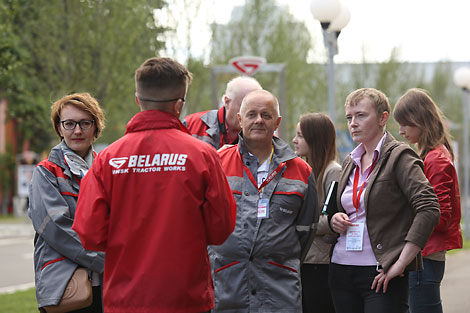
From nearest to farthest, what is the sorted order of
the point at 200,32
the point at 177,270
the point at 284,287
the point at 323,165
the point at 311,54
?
the point at 177,270
the point at 284,287
the point at 323,165
the point at 200,32
the point at 311,54

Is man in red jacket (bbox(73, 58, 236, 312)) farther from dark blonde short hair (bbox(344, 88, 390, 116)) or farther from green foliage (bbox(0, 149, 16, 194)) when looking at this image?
green foliage (bbox(0, 149, 16, 194))

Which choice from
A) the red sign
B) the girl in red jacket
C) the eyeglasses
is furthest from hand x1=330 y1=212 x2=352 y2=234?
the red sign

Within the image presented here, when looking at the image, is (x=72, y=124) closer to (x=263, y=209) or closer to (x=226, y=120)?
(x=263, y=209)

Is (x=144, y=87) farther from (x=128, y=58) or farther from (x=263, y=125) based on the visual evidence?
(x=128, y=58)

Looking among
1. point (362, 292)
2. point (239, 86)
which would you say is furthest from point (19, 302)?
point (362, 292)

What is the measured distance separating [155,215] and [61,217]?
3.78 feet

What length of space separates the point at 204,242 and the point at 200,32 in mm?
19005

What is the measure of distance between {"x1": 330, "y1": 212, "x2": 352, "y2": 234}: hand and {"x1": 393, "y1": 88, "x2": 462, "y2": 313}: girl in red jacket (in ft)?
3.32

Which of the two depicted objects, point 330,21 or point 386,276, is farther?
point 330,21

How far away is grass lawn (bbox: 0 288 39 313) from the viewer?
9820 mm

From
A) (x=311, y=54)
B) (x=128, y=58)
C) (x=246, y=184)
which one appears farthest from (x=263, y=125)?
(x=311, y=54)

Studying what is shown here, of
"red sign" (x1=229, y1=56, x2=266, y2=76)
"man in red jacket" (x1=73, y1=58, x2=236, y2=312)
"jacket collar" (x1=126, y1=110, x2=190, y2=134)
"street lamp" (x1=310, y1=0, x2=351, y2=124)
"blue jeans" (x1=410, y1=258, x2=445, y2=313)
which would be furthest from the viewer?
"red sign" (x1=229, y1=56, x2=266, y2=76)

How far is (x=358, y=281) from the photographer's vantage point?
429cm

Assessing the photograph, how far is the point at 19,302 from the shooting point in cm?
1057
